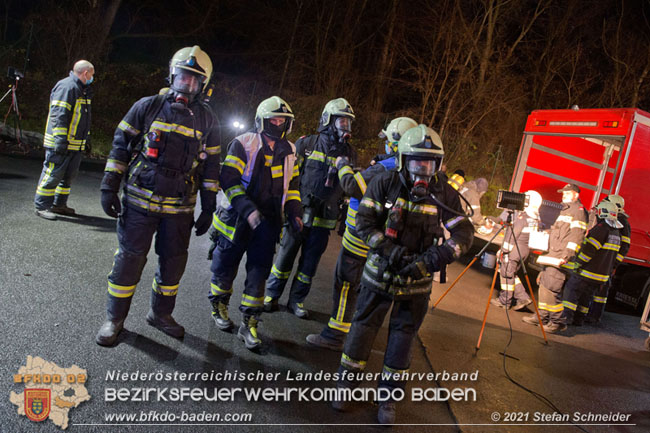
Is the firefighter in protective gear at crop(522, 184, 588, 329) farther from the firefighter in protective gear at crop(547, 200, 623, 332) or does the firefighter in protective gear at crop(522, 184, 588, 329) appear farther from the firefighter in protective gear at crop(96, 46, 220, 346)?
the firefighter in protective gear at crop(96, 46, 220, 346)

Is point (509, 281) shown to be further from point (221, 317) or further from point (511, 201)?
point (221, 317)

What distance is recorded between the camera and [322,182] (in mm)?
4926

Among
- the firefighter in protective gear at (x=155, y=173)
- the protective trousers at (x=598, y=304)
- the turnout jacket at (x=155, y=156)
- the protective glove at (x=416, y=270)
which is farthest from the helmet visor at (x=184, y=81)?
the protective trousers at (x=598, y=304)

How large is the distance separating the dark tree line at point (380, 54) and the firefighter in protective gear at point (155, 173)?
14123mm

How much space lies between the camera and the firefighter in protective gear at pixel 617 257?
259 inches

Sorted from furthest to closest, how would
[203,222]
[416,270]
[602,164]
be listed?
[602,164], [203,222], [416,270]

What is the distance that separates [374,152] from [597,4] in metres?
11.9

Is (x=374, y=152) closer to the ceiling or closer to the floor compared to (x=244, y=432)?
closer to the ceiling

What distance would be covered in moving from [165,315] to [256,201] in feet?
4.21

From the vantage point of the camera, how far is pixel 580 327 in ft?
22.5

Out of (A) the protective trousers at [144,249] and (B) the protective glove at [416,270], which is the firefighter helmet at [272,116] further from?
(B) the protective glove at [416,270]

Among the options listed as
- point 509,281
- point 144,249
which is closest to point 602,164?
point 509,281

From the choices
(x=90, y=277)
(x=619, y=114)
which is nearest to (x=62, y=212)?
(x=90, y=277)

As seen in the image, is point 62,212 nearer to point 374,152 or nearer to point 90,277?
point 90,277
